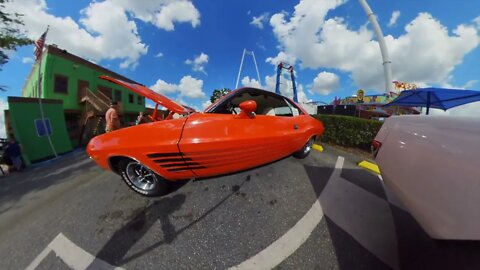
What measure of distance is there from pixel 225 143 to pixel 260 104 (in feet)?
4.22

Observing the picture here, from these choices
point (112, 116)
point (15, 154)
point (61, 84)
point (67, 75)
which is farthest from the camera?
point (67, 75)

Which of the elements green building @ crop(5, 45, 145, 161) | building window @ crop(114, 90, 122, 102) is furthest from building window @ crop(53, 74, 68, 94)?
building window @ crop(114, 90, 122, 102)

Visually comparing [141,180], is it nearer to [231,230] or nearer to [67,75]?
[231,230]

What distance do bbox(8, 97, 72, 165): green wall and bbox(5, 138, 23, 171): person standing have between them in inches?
19.0

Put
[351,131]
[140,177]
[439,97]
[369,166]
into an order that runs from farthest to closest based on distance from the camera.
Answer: [351,131]
[439,97]
[369,166]
[140,177]

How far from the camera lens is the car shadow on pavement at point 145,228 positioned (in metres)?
1.74

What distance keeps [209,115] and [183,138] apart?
16.3 inches

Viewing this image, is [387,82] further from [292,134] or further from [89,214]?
[89,214]

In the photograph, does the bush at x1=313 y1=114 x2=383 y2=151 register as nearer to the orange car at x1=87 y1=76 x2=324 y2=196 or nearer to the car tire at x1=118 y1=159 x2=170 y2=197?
the orange car at x1=87 y1=76 x2=324 y2=196

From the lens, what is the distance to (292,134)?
8.11ft

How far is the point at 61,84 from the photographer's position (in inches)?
510

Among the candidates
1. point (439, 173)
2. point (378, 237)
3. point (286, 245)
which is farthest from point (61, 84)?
point (439, 173)

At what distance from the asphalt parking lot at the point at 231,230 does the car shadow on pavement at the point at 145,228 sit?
1cm

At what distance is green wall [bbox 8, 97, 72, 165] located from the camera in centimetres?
827
